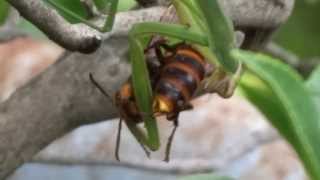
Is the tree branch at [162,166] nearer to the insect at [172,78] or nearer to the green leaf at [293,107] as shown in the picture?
the insect at [172,78]

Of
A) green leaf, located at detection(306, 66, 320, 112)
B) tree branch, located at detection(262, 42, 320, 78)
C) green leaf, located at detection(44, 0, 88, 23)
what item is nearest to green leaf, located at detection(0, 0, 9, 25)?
green leaf, located at detection(44, 0, 88, 23)

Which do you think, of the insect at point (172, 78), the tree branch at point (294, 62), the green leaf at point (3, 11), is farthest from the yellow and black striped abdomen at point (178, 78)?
the tree branch at point (294, 62)

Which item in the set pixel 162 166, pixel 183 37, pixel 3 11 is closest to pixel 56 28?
pixel 183 37

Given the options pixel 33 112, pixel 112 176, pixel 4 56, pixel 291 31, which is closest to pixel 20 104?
pixel 33 112

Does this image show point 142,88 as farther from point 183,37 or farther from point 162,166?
point 162,166

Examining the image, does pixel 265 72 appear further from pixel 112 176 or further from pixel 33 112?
pixel 112 176

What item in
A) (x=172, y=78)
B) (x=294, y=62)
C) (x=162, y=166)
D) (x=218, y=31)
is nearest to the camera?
(x=218, y=31)

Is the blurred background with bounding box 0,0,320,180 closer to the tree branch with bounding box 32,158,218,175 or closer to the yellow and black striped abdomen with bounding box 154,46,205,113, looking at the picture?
the tree branch with bounding box 32,158,218,175
